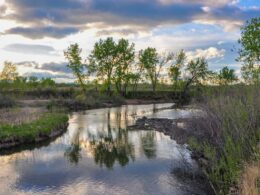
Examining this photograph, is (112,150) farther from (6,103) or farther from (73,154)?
(6,103)

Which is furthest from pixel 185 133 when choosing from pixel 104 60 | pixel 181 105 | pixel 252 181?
pixel 104 60

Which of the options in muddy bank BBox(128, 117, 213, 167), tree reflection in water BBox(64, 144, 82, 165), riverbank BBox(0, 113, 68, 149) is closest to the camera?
muddy bank BBox(128, 117, 213, 167)

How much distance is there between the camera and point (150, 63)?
10688cm

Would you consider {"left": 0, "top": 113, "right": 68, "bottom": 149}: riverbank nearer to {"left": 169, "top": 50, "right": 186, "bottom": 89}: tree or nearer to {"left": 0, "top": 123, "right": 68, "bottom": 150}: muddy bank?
{"left": 0, "top": 123, "right": 68, "bottom": 150}: muddy bank

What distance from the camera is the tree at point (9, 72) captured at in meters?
104

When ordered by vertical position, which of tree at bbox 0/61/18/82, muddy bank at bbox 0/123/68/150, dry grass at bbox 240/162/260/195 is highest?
tree at bbox 0/61/18/82

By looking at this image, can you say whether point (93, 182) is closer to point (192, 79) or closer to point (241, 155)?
point (241, 155)

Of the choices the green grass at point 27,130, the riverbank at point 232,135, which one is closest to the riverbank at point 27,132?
the green grass at point 27,130

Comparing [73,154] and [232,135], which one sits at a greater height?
[232,135]

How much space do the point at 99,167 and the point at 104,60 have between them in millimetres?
75348

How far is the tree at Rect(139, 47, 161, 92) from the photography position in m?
106

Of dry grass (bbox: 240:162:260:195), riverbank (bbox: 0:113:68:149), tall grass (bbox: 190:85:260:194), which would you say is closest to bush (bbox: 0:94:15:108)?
riverbank (bbox: 0:113:68:149)

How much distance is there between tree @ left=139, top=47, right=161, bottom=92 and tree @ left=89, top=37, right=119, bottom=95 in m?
12.4

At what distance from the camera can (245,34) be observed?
48938 millimetres
